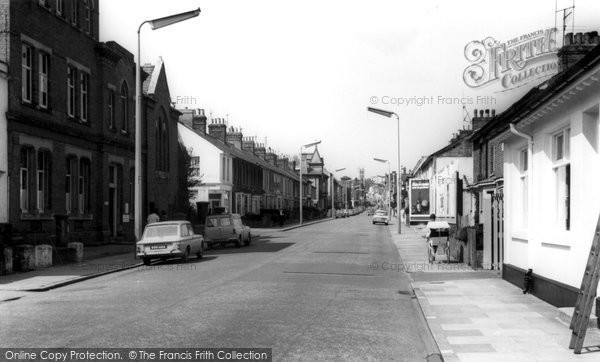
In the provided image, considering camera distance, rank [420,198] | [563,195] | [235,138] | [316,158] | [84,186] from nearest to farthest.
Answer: [563,195] → [84,186] → [420,198] → [235,138] → [316,158]

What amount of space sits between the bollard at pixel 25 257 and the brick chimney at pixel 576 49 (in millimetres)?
15901

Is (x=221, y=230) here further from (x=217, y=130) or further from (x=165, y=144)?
(x=217, y=130)

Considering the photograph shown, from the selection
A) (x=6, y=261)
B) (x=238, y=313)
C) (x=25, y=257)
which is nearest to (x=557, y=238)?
(x=238, y=313)

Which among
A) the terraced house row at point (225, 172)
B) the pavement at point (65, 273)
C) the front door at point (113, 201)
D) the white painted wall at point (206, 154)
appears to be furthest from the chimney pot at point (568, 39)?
the white painted wall at point (206, 154)

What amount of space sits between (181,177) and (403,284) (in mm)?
30667

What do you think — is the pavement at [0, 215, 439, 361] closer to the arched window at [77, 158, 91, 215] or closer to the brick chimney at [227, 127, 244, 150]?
the arched window at [77, 158, 91, 215]

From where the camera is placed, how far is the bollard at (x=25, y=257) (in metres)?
18.5

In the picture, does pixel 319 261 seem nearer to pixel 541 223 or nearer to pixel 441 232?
pixel 441 232

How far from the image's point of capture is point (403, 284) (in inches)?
636

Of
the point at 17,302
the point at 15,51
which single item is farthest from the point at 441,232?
the point at 15,51

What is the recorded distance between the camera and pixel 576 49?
58.4 ft

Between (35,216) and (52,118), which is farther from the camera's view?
(52,118)

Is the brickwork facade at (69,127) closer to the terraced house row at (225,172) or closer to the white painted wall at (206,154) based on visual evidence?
the terraced house row at (225,172)

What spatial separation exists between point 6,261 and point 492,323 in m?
13.6
